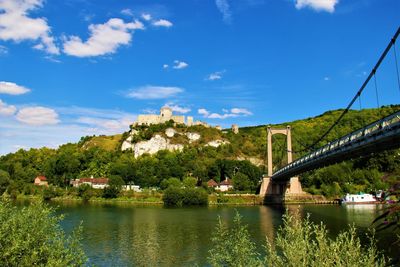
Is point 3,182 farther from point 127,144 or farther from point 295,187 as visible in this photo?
point 295,187

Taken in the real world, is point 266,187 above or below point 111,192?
above

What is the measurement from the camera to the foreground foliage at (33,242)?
8.80m

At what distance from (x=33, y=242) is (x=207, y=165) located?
65932mm

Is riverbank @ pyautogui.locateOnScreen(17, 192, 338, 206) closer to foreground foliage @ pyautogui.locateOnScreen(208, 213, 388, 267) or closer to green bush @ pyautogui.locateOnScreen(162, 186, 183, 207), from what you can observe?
green bush @ pyautogui.locateOnScreen(162, 186, 183, 207)

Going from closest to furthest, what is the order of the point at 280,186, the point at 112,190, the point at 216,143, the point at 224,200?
the point at 224,200, the point at 280,186, the point at 112,190, the point at 216,143

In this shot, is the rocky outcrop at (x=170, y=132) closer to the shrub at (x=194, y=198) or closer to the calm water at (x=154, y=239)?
the shrub at (x=194, y=198)

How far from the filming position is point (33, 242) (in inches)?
383

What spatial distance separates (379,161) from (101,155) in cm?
5831

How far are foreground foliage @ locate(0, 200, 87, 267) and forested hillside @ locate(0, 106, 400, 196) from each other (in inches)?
1906

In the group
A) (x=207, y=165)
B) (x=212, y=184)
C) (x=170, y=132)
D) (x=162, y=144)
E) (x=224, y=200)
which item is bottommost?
(x=224, y=200)

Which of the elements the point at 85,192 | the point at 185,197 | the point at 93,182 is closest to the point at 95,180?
the point at 93,182

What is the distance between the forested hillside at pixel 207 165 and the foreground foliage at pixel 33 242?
48.4 meters

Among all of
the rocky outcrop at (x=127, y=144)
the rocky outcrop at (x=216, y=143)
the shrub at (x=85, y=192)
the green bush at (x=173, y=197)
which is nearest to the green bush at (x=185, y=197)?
the green bush at (x=173, y=197)

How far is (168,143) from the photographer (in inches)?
3661
